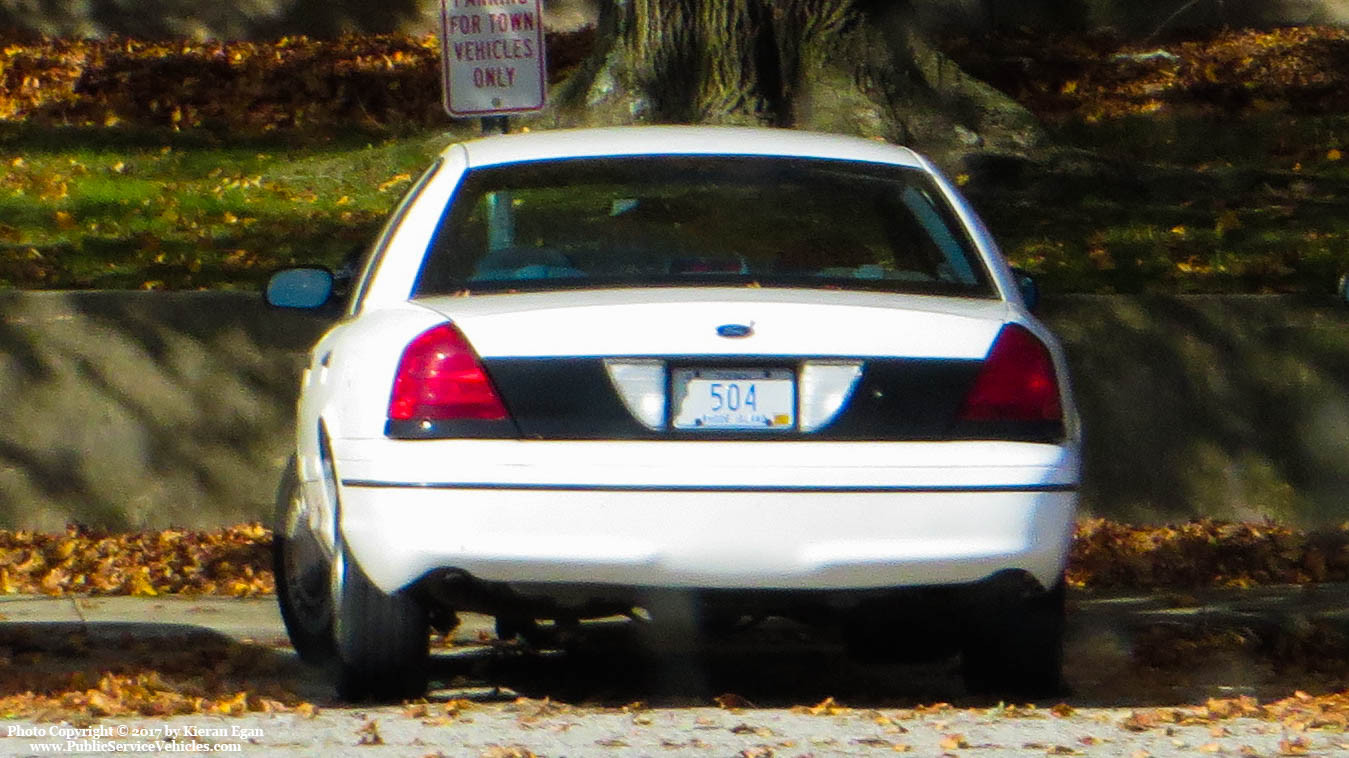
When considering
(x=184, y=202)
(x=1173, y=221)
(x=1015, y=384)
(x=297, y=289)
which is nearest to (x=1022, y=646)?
(x=1015, y=384)

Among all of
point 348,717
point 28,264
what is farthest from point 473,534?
point 28,264

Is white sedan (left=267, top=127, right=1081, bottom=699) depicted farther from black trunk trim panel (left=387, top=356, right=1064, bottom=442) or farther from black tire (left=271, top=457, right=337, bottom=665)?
black tire (left=271, top=457, right=337, bottom=665)

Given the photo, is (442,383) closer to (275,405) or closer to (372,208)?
(275,405)

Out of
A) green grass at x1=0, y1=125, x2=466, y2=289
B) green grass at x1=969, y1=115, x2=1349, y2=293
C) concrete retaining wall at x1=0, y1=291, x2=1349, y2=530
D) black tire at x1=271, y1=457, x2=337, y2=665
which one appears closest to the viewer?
black tire at x1=271, y1=457, x2=337, y2=665

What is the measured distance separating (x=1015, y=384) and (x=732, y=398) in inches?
28.6

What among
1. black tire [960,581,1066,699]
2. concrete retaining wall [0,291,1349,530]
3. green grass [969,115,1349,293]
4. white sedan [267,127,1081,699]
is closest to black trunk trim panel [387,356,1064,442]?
white sedan [267,127,1081,699]

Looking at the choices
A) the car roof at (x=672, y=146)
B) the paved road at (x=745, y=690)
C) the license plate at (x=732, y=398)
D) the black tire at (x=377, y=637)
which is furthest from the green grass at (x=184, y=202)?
the license plate at (x=732, y=398)

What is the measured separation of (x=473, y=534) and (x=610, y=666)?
1.90 metres

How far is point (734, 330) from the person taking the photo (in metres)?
5.79

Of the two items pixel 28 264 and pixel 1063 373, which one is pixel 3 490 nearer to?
pixel 28 264

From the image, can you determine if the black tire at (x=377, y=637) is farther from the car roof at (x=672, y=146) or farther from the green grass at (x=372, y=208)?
the green grass at (x=372, y=208)

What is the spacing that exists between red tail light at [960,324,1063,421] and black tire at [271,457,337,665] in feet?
7.21

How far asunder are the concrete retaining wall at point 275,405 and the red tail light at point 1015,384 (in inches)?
159

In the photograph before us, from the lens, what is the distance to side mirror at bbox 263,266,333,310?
287 inches
